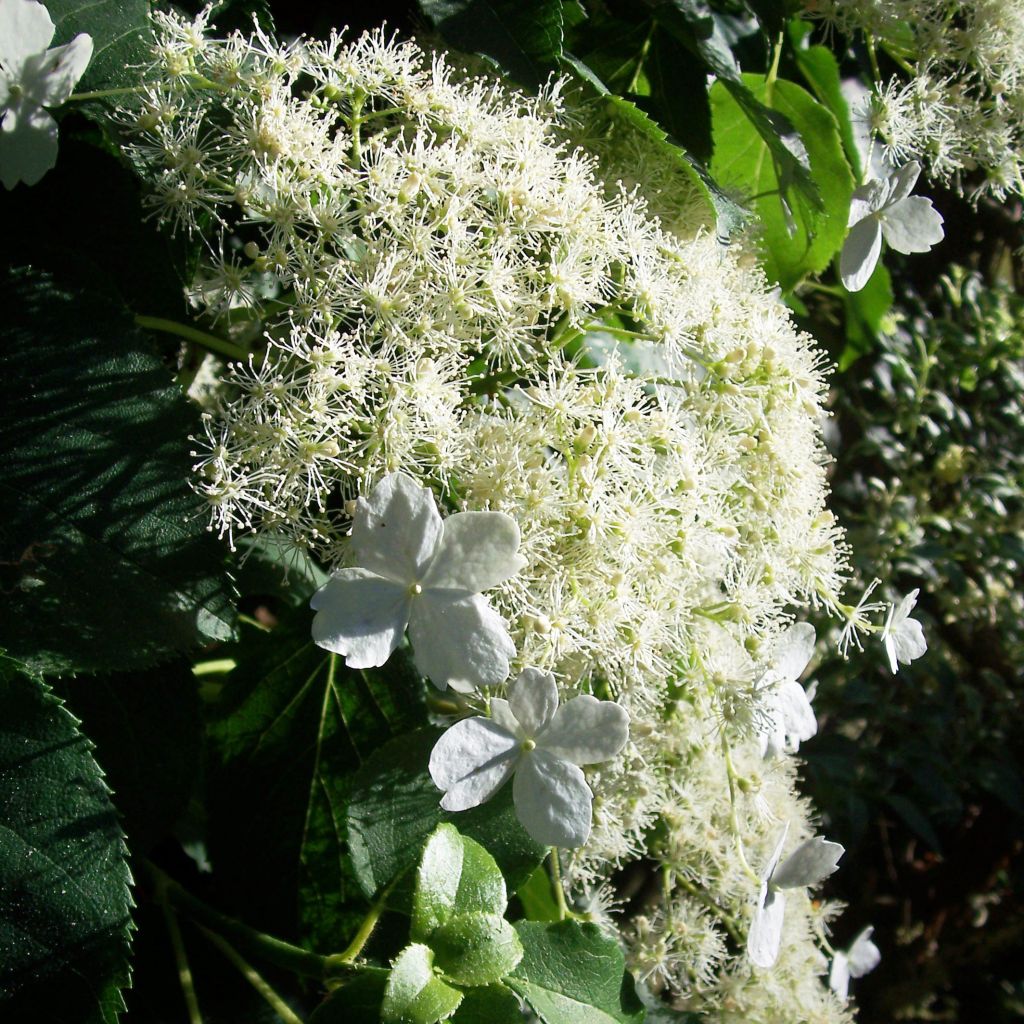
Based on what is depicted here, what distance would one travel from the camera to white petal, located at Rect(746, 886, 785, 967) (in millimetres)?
885

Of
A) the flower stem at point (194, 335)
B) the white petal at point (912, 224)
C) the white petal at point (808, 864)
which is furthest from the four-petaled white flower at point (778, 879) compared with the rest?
the flower stem at point (194, 335)

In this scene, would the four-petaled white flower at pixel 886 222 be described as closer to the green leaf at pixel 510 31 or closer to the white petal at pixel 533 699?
the green leaf at pixel 510 31

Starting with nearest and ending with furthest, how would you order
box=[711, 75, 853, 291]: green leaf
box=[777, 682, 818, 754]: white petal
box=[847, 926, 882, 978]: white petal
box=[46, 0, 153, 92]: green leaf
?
box=[46, 0, 153, 92]: green leaf < box=[777, 682, 818, 754]: white petal < box=[711, 75, 853, 291]: green leaf < box=[847, 926, 882, 978]: white petal

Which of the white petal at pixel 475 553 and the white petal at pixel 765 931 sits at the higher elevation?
the white petal at pixel 475 553

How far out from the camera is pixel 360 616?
2.11 ft

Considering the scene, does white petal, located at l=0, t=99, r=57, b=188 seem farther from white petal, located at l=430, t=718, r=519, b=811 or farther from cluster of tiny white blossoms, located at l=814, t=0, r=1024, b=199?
cluster of tiny white blossoms, located at l=814, t=0, r=1024, b=199

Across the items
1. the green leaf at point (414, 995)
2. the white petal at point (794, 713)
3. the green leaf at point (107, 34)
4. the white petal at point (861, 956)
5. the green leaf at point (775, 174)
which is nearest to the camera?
the green leaf at point (414, 995)

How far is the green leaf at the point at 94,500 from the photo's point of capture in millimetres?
673

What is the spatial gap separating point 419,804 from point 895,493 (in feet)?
4.51

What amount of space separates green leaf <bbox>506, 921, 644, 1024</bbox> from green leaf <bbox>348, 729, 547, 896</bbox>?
0.05m

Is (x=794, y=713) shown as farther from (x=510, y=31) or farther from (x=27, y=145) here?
(x=27, y=145)

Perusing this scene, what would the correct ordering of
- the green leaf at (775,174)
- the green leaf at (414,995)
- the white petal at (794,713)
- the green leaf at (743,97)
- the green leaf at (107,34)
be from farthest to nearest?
1. the green leaf at (775,174)
2. the green leaf at (743,97)
3. the white petal at (794,713)
4. the green leaf at (107,34)
5. the green leaf at (414,995)

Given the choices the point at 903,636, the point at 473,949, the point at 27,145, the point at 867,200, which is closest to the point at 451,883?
the point at 473,949

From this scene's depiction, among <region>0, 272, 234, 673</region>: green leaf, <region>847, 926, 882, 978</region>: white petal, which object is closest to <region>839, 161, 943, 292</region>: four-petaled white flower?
<region>0, 272, 234, 673</region>: green leaf
